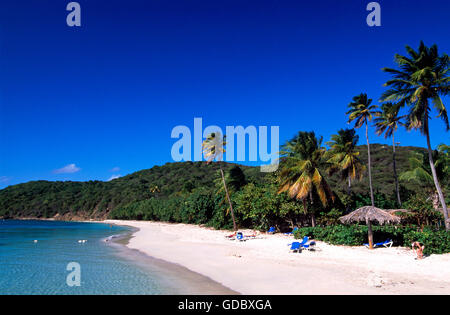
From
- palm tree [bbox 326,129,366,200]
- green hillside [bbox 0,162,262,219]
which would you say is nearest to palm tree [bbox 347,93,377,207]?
palm tree [bbox 326,129,366,200]

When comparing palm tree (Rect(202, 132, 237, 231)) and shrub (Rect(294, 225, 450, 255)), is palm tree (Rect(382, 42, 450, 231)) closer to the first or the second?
shrub (Rect(294, 225, 450, 255))

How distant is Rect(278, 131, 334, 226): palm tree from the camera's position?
1952 cm

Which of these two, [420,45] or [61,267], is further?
[420,45]

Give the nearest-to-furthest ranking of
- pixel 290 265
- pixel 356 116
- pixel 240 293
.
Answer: pixel 240 293
pixel 290 265
pixel 356 116

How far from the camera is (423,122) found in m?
15.8

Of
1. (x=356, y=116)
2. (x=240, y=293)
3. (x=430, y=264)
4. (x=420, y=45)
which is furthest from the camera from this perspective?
(x=356, y=116)

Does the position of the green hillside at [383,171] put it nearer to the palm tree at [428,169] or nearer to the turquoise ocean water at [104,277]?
the palm tree at [428,169]

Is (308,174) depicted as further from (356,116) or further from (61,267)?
(61,267)

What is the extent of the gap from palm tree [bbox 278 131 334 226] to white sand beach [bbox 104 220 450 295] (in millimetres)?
4584

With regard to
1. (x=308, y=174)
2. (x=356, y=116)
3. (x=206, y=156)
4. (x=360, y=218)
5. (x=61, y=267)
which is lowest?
(x=61, y=267)

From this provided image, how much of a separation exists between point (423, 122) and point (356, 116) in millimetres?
9836
